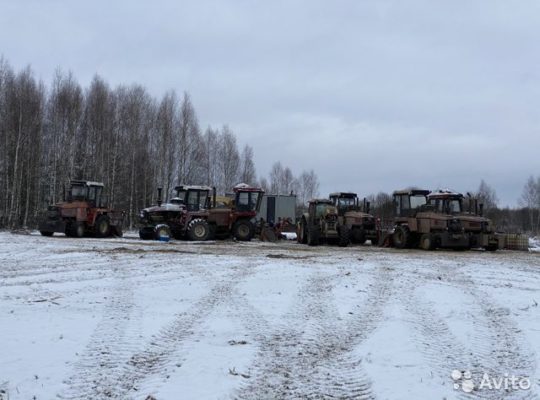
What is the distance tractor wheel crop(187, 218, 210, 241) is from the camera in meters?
25.6

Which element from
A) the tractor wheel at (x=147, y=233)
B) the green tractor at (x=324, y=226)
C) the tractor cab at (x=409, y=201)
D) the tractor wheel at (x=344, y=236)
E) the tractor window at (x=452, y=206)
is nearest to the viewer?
the tractor window at (x=452, y=206)

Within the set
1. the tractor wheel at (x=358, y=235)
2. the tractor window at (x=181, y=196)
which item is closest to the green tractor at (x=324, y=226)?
the tractor wheel at (x=358, y=235)

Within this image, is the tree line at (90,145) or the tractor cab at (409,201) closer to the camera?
the tractor cab at (409,201)

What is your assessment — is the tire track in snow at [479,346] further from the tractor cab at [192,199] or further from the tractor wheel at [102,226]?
the tractor wheel at [102,226]

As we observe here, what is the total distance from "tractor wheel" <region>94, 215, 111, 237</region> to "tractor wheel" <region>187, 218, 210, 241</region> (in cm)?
504

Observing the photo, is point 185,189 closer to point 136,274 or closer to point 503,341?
point 136,274

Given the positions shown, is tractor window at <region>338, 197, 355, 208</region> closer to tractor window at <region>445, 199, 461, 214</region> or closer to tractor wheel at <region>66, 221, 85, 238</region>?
tractor window at <region>445, 199, 461, 214</region>

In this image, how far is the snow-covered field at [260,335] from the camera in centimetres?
461

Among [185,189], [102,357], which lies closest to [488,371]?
[102,357]

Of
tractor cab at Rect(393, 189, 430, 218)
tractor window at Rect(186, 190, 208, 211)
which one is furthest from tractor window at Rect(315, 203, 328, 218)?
tractor window at Rect(186, 190, 208, 211)

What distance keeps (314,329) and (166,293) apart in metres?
3.19

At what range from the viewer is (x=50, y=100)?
41.3m

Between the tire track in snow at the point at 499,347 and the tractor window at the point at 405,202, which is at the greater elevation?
the tractor window at the point at 405,202

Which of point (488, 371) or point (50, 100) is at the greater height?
point (50, 100)
